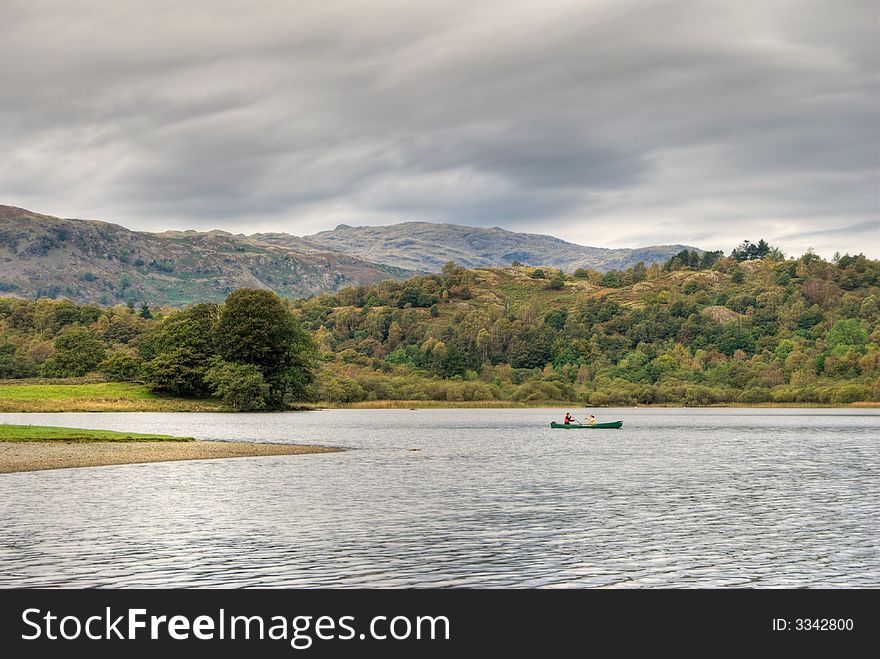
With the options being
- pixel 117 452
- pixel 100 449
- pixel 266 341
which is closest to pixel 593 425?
pixel 266 341

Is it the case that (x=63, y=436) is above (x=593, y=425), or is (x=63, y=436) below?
above

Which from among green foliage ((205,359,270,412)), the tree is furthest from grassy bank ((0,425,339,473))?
the tree

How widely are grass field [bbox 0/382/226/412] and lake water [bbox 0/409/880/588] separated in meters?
99.2

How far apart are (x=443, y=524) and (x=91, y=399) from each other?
142126mm

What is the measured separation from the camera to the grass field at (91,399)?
15662 centimetres

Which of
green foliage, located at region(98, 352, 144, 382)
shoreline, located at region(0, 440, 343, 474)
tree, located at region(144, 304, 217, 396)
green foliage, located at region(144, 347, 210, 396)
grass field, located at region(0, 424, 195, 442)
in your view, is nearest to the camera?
shoreline, located at region(0, 440, 343, 474)

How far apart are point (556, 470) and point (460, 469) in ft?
21.5

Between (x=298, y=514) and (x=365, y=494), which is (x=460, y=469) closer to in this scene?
(x=365, y=494)

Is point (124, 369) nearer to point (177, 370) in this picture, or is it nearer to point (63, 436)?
point (177, 370)

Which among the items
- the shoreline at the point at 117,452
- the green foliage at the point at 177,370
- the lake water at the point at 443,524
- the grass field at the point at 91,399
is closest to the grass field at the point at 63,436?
the shoreline at the point at 117,452

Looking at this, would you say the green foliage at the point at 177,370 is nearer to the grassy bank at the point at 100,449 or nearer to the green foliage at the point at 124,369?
the green foliage at the point at 124,369

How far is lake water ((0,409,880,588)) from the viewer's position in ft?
90.6

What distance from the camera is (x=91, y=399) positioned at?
16625cm

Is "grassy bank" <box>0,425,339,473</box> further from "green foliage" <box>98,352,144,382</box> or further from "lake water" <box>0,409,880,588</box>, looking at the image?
"green foliage" <box>98,352,144,382</box>
